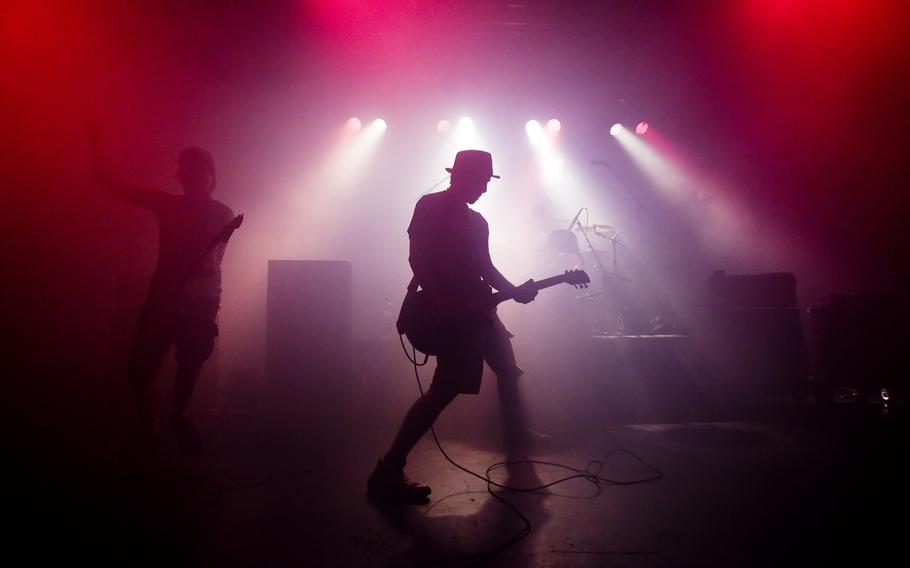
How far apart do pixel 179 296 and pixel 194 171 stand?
34.8 inches

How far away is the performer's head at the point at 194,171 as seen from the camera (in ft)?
9.50

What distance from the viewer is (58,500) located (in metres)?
2.10

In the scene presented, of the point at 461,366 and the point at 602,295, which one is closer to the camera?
the point at 461,366

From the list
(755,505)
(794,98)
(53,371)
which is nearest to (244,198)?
(53,371)

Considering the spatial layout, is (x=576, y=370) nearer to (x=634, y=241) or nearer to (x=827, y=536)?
(x=827, y=536)

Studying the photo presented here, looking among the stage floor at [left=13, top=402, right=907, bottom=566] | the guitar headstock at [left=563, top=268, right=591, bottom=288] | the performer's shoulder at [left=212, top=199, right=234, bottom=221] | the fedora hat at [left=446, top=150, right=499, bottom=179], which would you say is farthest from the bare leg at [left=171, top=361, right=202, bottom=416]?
the guitar headstock at [left=563, top=268, right=591, bottom=288]

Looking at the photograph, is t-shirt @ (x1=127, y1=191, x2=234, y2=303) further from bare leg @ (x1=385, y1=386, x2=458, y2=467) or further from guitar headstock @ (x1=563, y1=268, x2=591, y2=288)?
guitar headstock @ (x1=563, y1=268, x2=591, y2=288)

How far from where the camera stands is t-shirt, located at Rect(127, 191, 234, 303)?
2.74 metres

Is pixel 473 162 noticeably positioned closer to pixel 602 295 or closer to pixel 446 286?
pixel 446 286

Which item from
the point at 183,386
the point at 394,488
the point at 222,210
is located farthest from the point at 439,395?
the point at 222,210

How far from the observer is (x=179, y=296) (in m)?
2.71

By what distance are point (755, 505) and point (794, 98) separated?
6.23m

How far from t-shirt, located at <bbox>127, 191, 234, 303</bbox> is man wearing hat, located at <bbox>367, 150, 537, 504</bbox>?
1.54 m

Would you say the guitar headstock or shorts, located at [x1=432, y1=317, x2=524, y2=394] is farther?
the guitar headstock
